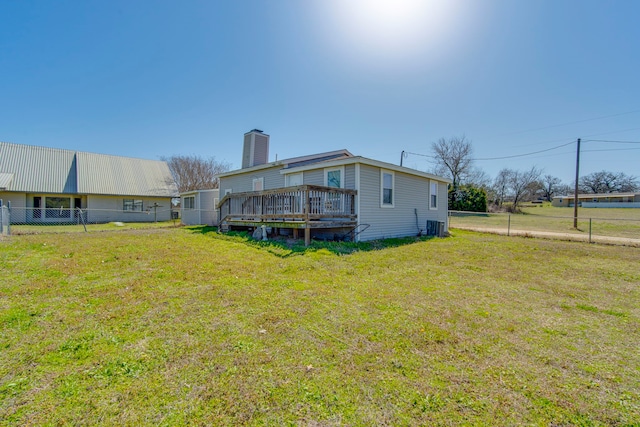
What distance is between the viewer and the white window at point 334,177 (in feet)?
32.8

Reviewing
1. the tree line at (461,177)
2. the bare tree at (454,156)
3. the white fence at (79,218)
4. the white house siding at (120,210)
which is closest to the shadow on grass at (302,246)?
the white fence at (79,218)

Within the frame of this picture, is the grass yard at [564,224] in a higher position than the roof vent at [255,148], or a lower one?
lower

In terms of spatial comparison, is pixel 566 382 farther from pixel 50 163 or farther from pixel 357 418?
pixel 50 163

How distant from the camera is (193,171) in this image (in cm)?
3164

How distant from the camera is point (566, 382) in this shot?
2156 millimetres

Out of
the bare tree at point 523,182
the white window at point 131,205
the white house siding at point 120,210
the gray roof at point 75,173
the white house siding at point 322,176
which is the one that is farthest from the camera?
the bare tree at point 523,182

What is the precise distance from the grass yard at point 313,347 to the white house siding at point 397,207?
4596mm

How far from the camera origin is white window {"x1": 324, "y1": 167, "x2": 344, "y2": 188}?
10.0 metres

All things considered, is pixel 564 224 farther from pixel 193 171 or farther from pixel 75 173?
pixel 75 173

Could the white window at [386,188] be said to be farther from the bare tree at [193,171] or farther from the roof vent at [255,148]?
the bare tree at [193,171]

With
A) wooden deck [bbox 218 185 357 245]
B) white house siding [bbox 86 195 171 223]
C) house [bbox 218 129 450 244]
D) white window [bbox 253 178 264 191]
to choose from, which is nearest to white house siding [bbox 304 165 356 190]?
house [bbox 218 129 450 244]

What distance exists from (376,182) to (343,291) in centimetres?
659

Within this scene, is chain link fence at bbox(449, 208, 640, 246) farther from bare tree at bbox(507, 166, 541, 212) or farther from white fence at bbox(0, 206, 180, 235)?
white fence at bbox(0, 206, 180, 235)

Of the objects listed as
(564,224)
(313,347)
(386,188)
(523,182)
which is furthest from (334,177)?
(523,182)
